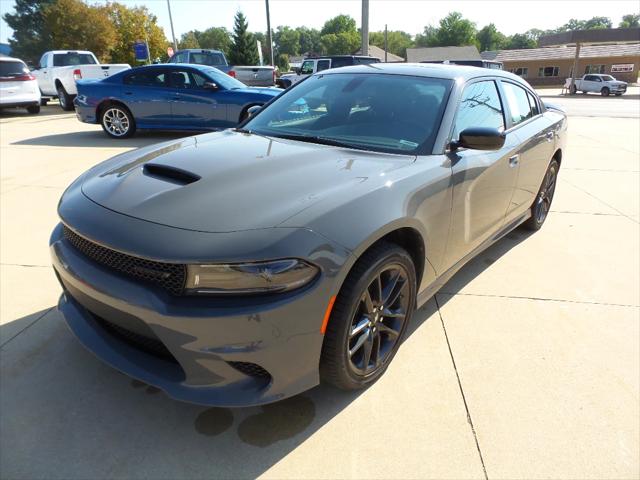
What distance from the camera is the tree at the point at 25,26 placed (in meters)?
66.4

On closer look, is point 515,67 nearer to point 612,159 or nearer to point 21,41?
point 612,159

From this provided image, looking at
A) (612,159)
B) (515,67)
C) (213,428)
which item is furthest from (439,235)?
(515,67)

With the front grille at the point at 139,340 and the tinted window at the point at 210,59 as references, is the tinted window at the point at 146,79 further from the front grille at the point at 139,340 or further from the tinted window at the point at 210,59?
the tinted window at the point at 210,59

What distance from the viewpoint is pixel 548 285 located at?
136 inches

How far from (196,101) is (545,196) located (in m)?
6.81

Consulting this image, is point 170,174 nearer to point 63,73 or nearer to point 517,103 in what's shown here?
point 517,103

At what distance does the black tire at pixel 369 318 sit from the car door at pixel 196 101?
7.45 meters

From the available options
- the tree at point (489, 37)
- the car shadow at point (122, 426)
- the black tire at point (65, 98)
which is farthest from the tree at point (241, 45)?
the tree at point (489, 37)

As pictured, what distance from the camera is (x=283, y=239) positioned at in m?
1.71

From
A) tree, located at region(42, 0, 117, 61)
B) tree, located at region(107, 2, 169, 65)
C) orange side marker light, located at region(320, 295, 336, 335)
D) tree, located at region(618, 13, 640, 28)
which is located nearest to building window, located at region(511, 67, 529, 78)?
tree, located at region(107, 2, 169, 65)

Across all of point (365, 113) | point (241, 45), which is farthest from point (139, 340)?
point (241, 45)

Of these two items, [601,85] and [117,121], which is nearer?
[117,121]

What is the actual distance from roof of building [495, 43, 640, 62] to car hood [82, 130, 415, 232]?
209ft

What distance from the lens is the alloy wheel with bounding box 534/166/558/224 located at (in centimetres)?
433
